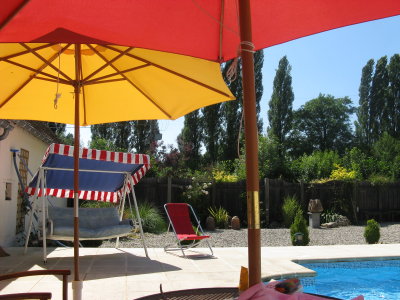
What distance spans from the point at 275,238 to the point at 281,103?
78.2 feet

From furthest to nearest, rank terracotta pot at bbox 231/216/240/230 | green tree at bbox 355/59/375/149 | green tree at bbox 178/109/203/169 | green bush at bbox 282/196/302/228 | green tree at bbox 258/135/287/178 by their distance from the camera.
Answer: green tree at bbox 355/59/375/149 → green tree at bbox 178/109/203/169 → green tree at bbox 258/135/287/178 → green bush at bbox 282/196/302/228 → terracotta pot at bbox 231/216/240/230

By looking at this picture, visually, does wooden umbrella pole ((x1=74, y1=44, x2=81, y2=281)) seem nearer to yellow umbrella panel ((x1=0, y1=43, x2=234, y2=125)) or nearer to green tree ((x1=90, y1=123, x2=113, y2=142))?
yellow umbrella panel ((x1=0, y1=43, x2=234, y2=125))

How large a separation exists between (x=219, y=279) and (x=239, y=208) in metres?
10.0

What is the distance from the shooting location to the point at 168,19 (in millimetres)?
2428

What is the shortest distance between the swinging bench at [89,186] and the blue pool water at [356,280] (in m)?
2.71

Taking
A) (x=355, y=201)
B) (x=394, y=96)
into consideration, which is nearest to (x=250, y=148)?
(x=355, y=201)

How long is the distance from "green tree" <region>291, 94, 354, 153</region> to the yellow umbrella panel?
38.4 m

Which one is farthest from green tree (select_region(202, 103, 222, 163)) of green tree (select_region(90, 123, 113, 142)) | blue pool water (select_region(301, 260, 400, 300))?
blue pool water (select_region(301, 260, 400, 300))

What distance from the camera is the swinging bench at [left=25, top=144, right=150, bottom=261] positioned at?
6180 mm

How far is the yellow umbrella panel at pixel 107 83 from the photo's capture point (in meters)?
3.77

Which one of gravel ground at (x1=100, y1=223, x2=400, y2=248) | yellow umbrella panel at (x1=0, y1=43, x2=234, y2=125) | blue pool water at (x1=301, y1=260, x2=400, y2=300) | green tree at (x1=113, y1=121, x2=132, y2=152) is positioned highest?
green tree at (x1=113, y1=121, x2=132, y2=152)

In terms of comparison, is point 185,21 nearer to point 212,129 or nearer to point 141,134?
point 141,134

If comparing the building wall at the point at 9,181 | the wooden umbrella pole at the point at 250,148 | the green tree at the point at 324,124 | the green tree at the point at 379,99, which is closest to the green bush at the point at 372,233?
the building wall at the point at 9,181

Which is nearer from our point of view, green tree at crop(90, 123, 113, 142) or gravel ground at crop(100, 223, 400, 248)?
gravel ground at crop(100, 223, 400, 248)
